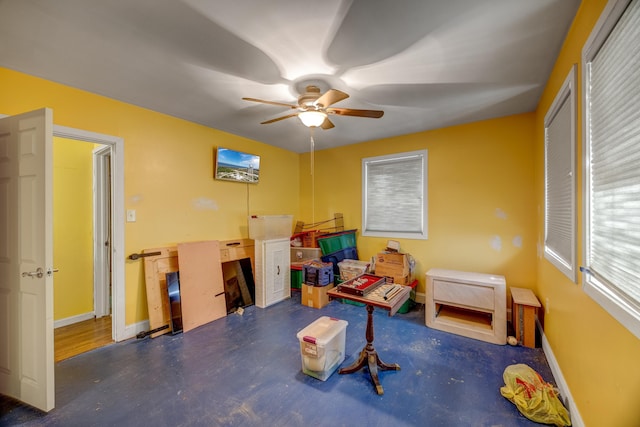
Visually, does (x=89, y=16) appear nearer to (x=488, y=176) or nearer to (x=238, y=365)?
(x=238, y=365)

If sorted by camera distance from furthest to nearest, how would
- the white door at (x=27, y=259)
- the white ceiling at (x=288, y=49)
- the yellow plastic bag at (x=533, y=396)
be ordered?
1. the white door at (x=27, y=259)
2. the yellow plastic bag at (x=533, y=396)
3. the white ceiling at (x=288, y=49)

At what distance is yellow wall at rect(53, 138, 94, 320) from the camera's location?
122 inches

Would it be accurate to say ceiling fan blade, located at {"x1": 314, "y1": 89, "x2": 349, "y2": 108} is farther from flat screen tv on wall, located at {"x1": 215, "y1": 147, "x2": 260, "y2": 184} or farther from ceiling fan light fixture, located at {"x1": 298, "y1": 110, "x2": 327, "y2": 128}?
flat screen tv on wall, located at {"x1": 215, "y1": 147, "x2": 260, "y2": 184}

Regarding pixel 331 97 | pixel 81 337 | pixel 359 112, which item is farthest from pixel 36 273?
pixel 359 112

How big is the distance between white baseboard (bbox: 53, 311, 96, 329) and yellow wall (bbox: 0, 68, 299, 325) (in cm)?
100

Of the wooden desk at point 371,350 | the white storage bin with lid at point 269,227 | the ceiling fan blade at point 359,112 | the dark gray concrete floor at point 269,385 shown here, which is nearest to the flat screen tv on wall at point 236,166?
the white storage bin with lid at point 269,227

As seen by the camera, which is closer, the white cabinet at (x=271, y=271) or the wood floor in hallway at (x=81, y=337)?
the wood floor in hallway at (x=81, y=337)

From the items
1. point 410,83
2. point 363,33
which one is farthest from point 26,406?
point 410,83

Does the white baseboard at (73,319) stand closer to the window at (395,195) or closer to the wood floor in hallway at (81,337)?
the wood floor in hallway at (81,337)

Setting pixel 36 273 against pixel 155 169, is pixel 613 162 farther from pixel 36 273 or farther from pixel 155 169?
pixel 155 169

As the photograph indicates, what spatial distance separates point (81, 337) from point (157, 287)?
0.92m

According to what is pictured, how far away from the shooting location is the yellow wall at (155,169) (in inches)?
92.3

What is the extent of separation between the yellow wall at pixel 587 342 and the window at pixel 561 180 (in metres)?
0.09

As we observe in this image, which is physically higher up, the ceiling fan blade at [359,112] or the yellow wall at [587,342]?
the ceiling fan blade at [359,112]
